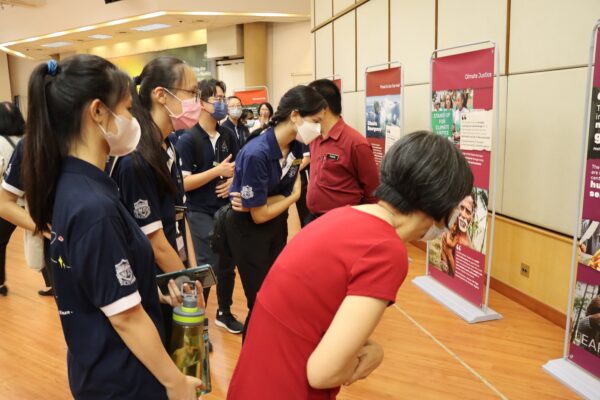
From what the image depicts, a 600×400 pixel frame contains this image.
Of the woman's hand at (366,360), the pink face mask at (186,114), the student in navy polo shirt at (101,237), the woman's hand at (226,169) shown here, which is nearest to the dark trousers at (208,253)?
the woman's hand at (226,169)

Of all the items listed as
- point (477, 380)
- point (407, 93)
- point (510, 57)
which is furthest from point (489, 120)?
point (407, 93)

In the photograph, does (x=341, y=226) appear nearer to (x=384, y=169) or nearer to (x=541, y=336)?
(x=384, y=169)

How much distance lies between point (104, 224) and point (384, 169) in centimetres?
60

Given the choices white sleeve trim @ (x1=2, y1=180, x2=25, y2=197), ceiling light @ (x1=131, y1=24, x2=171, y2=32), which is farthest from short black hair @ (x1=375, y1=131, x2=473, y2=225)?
ceiling light @ (x1=131, y1=24, x2=171, y2=32)

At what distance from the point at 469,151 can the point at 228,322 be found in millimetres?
2037

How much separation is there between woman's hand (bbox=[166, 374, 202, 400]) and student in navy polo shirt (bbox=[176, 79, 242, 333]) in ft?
5.86

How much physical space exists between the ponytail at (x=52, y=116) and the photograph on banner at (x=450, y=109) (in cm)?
259

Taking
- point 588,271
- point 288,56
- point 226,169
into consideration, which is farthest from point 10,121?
point 288,56

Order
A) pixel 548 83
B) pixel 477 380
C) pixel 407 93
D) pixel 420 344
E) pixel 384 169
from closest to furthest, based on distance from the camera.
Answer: pixel 384 169, pixel 477 380, pixel 420 344, pixel 548 83, pixel 407 93

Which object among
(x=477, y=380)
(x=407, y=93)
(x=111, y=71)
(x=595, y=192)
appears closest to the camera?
(x=111, y=71)

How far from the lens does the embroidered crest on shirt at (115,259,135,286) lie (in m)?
1.04

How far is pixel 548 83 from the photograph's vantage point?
3268mm

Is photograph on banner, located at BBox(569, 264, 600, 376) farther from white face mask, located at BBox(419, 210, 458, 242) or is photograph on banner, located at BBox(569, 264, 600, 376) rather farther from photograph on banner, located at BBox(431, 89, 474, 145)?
white face mask, located at BBox(419, 210, 458, 242)

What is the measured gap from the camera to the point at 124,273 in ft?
3.45
